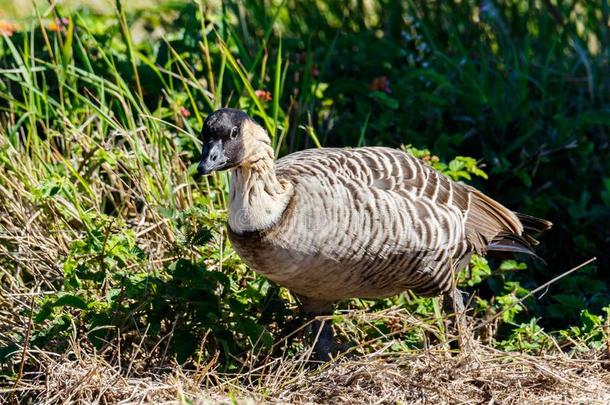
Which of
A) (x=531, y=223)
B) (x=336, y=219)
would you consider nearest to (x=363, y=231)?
(x=336, y=219)

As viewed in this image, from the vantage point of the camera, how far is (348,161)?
4.60m

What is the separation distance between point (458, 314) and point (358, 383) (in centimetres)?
50

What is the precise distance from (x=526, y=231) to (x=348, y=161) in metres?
1.13

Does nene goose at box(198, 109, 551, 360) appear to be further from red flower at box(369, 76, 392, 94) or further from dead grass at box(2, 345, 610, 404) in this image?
red flower at box(369, 76, 392, 94)

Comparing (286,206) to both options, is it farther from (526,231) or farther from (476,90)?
(476,90)

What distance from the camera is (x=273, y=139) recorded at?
525 centimetres

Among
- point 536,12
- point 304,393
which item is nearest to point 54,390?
point 304,393

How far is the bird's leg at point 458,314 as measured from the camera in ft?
14.3

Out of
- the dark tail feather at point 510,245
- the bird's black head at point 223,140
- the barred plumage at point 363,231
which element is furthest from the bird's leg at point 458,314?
the bird's black head at point 223,140

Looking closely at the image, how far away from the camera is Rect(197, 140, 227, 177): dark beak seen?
4.09 meters

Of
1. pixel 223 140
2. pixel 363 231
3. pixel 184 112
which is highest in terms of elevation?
pixel 223 140

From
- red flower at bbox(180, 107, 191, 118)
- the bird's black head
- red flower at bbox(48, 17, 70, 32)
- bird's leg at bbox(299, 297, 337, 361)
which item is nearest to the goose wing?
the bird's black head

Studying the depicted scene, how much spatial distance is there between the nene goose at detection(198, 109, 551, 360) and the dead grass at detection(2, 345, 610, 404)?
1.19ft

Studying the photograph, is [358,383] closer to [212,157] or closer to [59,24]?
[212,157]
